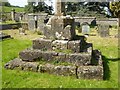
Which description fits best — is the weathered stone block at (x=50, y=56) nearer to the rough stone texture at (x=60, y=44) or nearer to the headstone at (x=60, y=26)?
the rough stone texture at (x=60, y=44)

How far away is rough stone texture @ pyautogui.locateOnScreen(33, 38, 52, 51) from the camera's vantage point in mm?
8984

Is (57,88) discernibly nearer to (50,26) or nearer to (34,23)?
(50,26)

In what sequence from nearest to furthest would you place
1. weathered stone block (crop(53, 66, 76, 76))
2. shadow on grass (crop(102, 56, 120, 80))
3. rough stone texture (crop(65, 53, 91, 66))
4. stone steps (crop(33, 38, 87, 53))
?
weathered stone block (crop(53, 66, 76, 76)), shadow on grass (crop(102, 56, 120, 80)), rough stone texture (crop(65, 53, 91, 66)), stone steps (crop(33, 38, 87, 53))

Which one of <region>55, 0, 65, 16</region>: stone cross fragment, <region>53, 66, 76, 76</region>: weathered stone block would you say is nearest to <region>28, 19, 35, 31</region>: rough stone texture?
<region>55, 0, 65, 16</region>: stone cross fragment

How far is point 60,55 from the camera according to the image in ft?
27.5

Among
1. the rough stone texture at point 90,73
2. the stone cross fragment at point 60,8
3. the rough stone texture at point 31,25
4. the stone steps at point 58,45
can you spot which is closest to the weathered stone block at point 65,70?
the rough stone texture at point 90,73

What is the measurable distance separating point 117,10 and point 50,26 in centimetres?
2032

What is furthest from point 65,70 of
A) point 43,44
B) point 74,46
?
point 43,44

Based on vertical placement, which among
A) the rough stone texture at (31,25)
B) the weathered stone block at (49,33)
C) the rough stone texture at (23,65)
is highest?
the rough stone texture at (31,25)

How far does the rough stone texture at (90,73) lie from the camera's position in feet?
24.6

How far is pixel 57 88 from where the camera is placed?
6711mm

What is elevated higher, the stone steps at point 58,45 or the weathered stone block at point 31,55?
the stone steps at point 58,45

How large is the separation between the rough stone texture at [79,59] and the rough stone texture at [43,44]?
106 cm

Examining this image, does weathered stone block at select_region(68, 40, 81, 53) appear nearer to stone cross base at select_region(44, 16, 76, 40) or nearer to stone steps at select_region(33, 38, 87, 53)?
stone steps at select_region(33, 38, 87, 53)
